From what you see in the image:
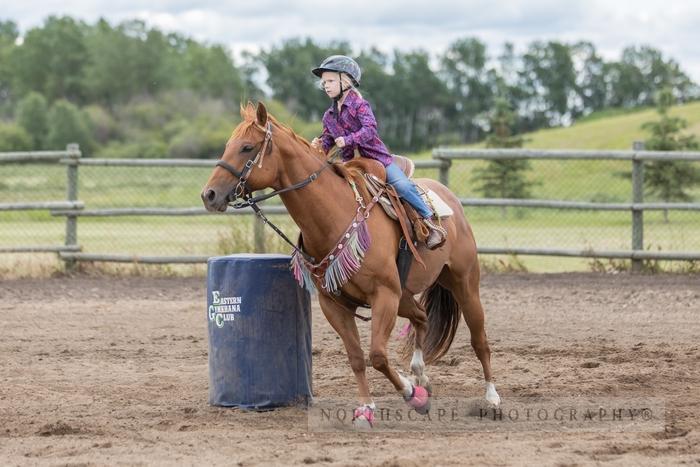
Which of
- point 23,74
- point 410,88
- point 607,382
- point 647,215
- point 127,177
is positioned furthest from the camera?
point 410,88

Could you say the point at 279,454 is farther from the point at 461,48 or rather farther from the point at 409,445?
the point at 461,48

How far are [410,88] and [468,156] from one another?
74.9 m

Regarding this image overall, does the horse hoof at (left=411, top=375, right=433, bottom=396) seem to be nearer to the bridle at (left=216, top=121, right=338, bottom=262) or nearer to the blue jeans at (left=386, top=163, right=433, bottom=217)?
the blue jeans at (left=386, top=163, right=433, bottom=217)

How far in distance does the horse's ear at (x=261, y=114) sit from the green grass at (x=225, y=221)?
25.9 ft

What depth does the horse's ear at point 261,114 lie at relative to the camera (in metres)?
6.43

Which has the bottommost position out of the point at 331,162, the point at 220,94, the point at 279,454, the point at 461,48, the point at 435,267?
the point at 279,454

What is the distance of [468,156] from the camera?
1495cm

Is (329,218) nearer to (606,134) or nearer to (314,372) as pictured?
(314,372)

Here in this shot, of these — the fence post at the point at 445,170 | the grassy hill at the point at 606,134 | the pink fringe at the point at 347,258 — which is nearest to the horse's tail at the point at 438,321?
the pink fringe at the point at 347,258

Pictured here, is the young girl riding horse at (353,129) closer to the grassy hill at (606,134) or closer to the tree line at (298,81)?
the grassy hill at (606,134)

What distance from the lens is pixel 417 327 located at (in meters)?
8.03

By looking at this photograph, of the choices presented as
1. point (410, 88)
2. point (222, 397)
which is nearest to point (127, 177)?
point (222, 397)

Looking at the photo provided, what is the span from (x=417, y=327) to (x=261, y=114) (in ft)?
7.85

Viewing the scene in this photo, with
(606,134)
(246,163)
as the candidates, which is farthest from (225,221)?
(606,134)
